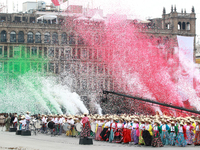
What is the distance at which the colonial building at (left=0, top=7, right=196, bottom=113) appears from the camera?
7606 cm

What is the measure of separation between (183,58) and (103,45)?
15.8 meters

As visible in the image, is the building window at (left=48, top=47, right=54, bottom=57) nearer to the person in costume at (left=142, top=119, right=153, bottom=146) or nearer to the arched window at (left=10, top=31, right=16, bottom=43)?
the arched window at (left=10, top=31, right=16, bottom=43)

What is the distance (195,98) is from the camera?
2844 inches

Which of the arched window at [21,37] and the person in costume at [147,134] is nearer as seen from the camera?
the person in costume at [147,134]

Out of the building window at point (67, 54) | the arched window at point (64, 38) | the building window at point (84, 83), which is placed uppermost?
the arched window at point (64, 38)

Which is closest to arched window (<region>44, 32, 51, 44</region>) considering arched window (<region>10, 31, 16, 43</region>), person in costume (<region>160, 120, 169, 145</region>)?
arched window (<region>10, 31, 16, 43</region>)

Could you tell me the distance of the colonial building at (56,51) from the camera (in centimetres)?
7606

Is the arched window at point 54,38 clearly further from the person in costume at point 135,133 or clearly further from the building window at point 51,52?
the person in costume at point 135,133

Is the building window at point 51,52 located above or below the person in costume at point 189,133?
above

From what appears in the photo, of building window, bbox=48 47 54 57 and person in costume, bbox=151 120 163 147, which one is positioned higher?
building window, bbox=48 47 54 57

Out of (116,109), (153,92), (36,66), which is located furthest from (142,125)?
(36,66)

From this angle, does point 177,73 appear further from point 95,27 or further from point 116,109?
point 116,109

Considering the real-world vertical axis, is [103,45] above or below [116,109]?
above

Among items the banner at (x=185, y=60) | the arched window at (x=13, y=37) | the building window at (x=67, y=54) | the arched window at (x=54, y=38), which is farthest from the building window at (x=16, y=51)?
the banner at (x=185, y=60)
